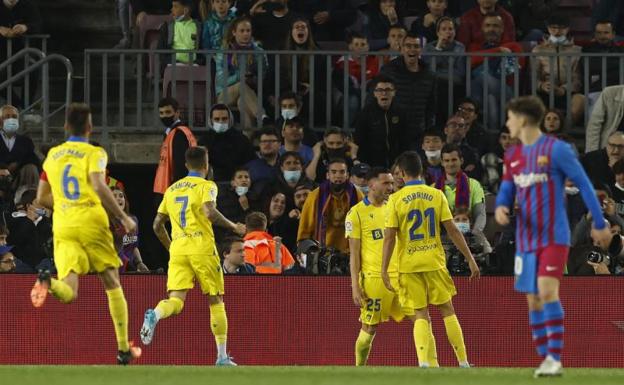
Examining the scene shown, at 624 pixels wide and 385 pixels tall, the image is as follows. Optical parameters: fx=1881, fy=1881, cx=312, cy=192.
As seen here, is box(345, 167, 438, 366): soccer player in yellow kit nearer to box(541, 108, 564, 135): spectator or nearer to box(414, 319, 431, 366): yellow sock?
box(414, 319, 431, 366): yellow sock

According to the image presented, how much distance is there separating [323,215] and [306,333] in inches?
Answer: 53.8

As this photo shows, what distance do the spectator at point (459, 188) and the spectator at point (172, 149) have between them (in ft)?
8.93

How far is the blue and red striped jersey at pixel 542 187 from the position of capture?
13.0 m

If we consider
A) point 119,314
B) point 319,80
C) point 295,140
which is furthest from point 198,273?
point 319,80

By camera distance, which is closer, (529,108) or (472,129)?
(529,108)

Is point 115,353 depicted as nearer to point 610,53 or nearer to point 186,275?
point 186,275

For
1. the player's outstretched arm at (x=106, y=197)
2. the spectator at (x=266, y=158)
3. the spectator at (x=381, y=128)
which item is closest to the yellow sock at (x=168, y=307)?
the player's outstretched arm at (x=106, y=197)

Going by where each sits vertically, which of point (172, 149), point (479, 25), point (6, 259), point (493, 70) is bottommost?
point (6, 259)

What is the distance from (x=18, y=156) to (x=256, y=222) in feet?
10.8

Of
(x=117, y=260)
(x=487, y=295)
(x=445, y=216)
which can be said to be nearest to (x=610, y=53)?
(x=487, y=295)

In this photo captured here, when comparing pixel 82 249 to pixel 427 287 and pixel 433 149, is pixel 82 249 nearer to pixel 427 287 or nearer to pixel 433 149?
pixel 427 287

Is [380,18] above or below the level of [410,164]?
above

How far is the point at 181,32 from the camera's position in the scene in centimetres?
2227

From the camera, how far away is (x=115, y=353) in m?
18.4
